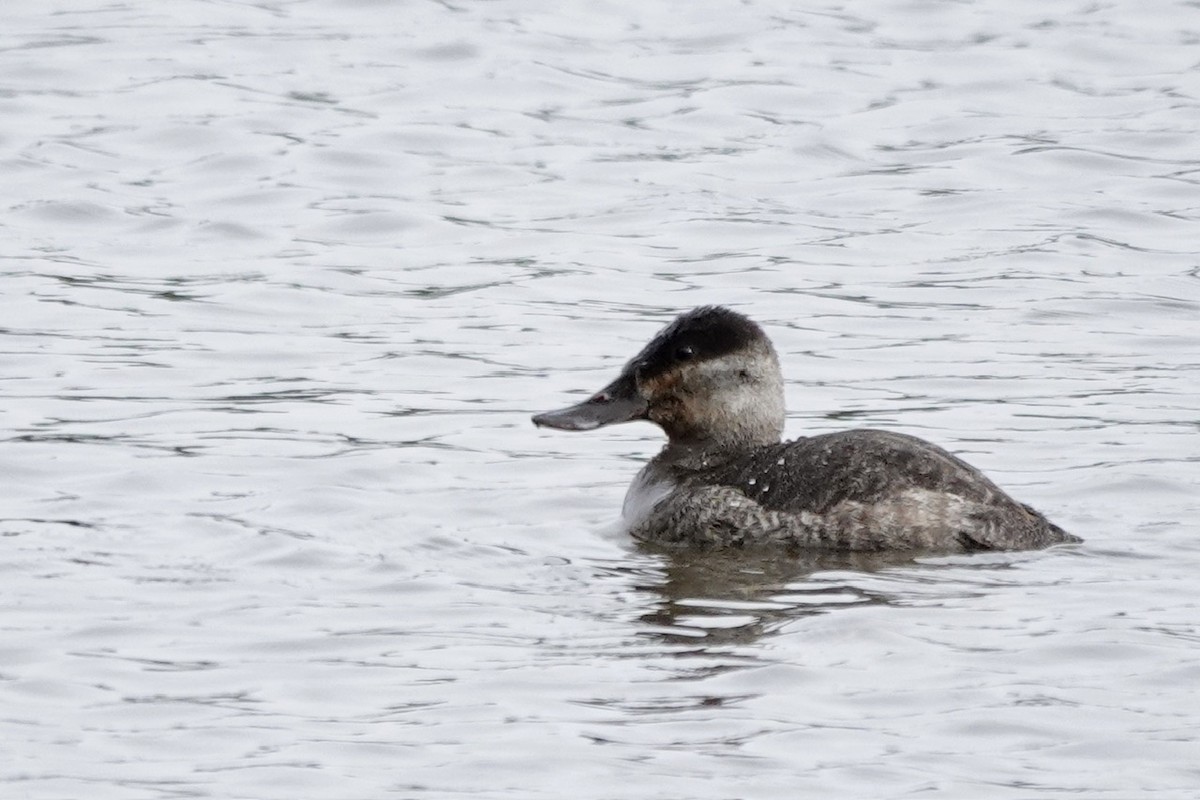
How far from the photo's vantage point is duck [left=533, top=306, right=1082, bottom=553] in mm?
9195

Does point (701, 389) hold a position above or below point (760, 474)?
above

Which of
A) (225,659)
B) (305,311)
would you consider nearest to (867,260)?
(305,311)

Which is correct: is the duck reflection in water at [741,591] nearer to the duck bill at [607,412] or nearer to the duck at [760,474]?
the duck at [760,474]

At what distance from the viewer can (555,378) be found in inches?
486

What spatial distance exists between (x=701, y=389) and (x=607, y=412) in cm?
40

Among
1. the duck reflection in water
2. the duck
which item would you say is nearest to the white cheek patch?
the duck

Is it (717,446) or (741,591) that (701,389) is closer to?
(717,446)

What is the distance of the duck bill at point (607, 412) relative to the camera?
1020 centimetres

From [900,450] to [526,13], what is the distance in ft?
41.5

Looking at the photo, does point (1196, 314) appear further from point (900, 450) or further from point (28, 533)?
point (28, 533)

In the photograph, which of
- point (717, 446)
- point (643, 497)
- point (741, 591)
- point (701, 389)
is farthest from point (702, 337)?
point (741, 591)

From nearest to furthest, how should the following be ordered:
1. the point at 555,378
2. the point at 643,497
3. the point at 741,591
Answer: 1. the point at 741,591
2. the point at 643,497
3. the point at 555,378

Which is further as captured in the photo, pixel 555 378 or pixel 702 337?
pixel 555 378

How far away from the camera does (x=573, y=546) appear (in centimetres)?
953
